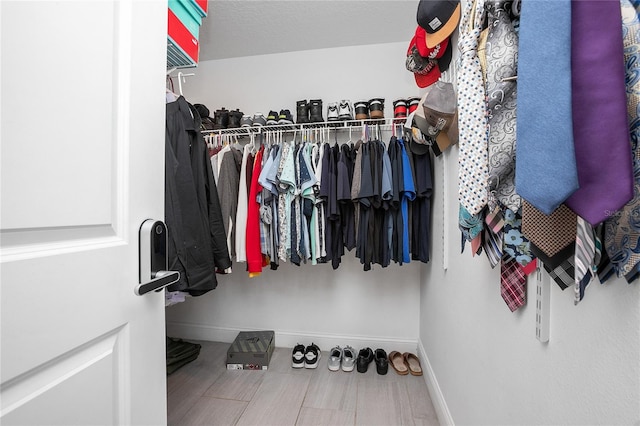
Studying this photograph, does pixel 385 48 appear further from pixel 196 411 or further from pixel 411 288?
pixel 196 411

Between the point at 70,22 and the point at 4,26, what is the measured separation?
0.31 ft

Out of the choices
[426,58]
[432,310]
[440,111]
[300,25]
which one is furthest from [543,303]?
[300,25]

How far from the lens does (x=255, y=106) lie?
2150mm

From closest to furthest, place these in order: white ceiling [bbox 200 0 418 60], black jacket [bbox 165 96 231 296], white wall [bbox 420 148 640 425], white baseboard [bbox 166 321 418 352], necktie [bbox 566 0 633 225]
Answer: necktie [bbox 566 0 633 225] → white wall [bbox 420 148 640 425] → black jacket [bbox 165 96 231 296] → white ceiling [bbox 200 0 418 60] → white baseboard [bbox 166 321 418 352]

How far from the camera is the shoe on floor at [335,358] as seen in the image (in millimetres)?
1755

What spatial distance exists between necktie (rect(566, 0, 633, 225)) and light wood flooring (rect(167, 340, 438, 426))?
1507 millimetres

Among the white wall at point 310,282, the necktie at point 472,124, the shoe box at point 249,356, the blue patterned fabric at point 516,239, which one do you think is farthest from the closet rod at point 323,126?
the shoe box at point 249,356

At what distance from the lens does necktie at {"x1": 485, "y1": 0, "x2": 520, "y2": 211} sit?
53 centimetres

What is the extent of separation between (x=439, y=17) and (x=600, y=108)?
3.45 ft

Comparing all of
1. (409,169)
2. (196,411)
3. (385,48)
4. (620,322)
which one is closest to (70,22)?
(620,322)

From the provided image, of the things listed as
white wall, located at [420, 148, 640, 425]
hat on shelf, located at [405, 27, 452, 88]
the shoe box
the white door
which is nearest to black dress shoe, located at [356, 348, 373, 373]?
white wall, located at [420, 148, 640, 425]

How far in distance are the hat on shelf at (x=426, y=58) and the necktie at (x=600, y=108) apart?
108 centimetres

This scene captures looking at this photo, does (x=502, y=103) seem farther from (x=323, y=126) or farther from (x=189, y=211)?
(x=323, y=126)

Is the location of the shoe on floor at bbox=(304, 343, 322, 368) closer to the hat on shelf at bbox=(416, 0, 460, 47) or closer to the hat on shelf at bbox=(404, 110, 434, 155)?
the hat on shelf at bbox=(404, 110, 434, 155)
